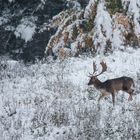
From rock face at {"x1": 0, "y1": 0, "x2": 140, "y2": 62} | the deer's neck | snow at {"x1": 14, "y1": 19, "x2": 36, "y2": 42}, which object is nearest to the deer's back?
the deer's neck

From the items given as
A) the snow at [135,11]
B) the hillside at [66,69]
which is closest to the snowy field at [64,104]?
the hillside at [66,69]

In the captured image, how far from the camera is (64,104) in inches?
386

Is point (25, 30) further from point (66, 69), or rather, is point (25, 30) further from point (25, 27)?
point (66, 69)

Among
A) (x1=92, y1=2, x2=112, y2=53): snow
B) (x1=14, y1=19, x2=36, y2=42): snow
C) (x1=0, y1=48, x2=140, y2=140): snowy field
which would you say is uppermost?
(x1=14, y1=19, x2=36, y2=42): snow

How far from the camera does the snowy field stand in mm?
8234

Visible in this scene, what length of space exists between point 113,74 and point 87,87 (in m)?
1.31

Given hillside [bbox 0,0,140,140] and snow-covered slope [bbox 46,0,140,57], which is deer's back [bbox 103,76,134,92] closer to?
hillside [bbox 0,0,140,140]

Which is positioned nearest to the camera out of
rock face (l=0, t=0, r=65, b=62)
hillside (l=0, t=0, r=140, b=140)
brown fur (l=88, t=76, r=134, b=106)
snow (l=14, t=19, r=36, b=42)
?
hillside (l=0, t=0, r=140, b=140)

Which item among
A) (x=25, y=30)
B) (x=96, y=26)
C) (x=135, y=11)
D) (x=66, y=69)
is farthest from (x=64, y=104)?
(x=25, y=30)

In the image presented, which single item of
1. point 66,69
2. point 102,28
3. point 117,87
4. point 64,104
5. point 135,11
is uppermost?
point 135,11

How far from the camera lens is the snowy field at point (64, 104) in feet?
27.0

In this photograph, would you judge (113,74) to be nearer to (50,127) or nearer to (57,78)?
(57,78)

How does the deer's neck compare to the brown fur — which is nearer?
the brown fur

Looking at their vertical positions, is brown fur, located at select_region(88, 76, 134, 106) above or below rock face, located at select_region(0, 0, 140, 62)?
→ below
